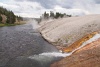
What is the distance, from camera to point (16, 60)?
115 ft

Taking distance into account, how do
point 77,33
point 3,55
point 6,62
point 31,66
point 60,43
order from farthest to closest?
1. point 77,33
2. point 60,43
3. point 3,55
4. point 6,62
5. point 31,66

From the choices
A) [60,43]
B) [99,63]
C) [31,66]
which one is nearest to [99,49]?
[99,63]

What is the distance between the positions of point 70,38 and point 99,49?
2500cm

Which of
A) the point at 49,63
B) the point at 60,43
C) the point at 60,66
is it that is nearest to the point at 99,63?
the point at 60,66

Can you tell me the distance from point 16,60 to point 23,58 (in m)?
→ 1.72

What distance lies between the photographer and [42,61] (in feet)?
111

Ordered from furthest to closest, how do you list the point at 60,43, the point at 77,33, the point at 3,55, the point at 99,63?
the point at 77,33 → the point at 60,43 → the point at 3,55 → the point at 99,63

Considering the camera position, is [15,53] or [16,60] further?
[15,53]

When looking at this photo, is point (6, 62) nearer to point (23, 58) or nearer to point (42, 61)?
point (23, 58)

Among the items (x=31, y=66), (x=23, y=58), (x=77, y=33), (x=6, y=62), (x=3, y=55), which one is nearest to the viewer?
(x=31, y=66)

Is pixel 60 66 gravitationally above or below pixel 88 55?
below

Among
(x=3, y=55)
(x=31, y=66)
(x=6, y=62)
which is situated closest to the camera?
(x=31, y=66)

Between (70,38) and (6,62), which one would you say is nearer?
(6,62)

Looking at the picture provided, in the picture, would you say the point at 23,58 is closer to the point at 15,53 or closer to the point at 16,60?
the point at 16,60
